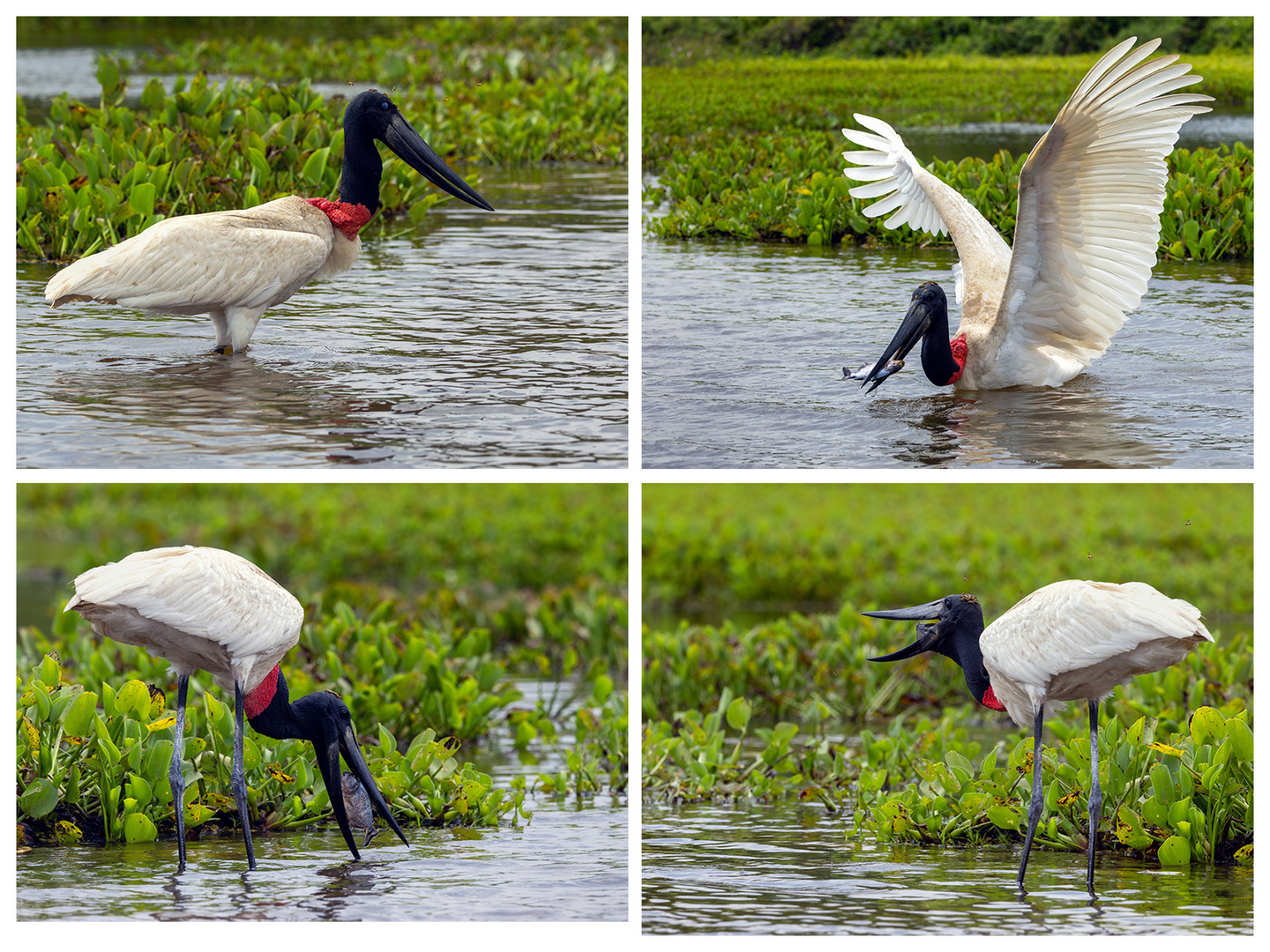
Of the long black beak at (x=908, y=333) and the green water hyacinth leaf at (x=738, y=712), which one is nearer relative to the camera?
the long black beak at (x=908, y=333)

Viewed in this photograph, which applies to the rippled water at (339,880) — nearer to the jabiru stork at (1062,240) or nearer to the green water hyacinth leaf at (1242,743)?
the green water hyacinth leaf at (1242,743)

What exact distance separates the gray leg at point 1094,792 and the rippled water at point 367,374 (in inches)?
80.9

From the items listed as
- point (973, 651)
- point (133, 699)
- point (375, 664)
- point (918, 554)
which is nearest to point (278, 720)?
point (133, 699)

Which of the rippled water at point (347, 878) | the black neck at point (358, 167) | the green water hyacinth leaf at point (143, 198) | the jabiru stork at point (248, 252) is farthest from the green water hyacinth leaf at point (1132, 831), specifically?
the green water hyacinth leaf at point (143, 198)

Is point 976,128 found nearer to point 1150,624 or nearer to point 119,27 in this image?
point 1150,624

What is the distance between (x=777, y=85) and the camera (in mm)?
11133

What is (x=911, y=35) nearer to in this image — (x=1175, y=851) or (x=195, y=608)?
(x=1175, y=851)

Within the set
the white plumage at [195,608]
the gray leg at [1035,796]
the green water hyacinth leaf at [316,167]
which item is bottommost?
the gray leg at [1035,796]

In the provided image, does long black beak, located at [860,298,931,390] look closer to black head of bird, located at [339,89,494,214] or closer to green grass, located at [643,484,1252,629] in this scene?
black head of bird, located at [339,89,494,214]

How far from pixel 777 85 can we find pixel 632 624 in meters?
7.60

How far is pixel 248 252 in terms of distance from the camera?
6.16 metres

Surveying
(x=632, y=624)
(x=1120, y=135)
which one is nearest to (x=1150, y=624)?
(x=632, y=624)

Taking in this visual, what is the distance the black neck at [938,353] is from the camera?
650 centimetres

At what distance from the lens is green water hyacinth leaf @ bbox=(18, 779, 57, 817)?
16.3 ft
